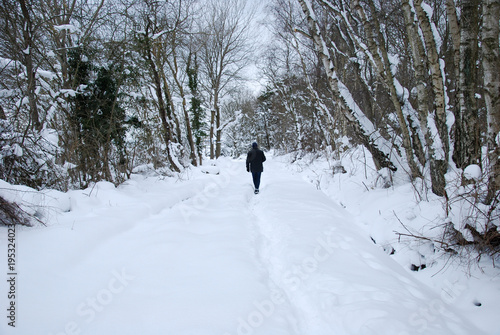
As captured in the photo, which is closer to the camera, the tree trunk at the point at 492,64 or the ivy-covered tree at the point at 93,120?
the tree trunk at the point at 492,64

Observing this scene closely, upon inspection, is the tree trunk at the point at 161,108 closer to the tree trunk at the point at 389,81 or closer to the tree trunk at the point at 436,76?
the tree trunk at the point at 389,81

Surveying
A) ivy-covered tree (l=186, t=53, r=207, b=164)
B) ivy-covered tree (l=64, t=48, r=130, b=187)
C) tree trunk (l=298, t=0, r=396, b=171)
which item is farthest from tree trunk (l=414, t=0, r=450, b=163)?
ivy-covered tree (l=186, t=53, r=207, b=164)

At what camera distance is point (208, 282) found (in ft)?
7.61

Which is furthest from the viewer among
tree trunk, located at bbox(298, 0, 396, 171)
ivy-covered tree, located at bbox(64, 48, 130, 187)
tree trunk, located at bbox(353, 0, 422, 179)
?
ivy-covered tree, located at bbox(64, 48, 130, 187)

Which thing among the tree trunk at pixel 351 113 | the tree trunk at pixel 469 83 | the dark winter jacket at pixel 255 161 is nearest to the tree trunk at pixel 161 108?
the dark winter jacket at pixel 255 161

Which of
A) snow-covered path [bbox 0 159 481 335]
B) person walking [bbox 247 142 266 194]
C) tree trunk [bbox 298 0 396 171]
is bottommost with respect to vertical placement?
snow-covered path [bbox 0 159 481 335]

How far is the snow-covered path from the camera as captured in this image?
1.78 metres

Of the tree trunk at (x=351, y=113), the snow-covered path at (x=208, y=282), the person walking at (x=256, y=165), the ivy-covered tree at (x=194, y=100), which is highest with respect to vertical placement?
the ivy-covered tree at (x=194, y=100)

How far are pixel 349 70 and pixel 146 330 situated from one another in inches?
506

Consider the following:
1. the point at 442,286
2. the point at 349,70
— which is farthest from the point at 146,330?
the point at 349,70

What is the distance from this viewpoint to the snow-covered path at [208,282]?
1781mm

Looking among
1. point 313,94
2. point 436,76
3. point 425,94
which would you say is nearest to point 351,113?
point 425,94

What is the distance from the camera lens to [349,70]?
11422mm

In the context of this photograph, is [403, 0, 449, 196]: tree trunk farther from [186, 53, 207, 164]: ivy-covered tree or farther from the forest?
[186, 53, 207, 164]: ivy-covered tree
